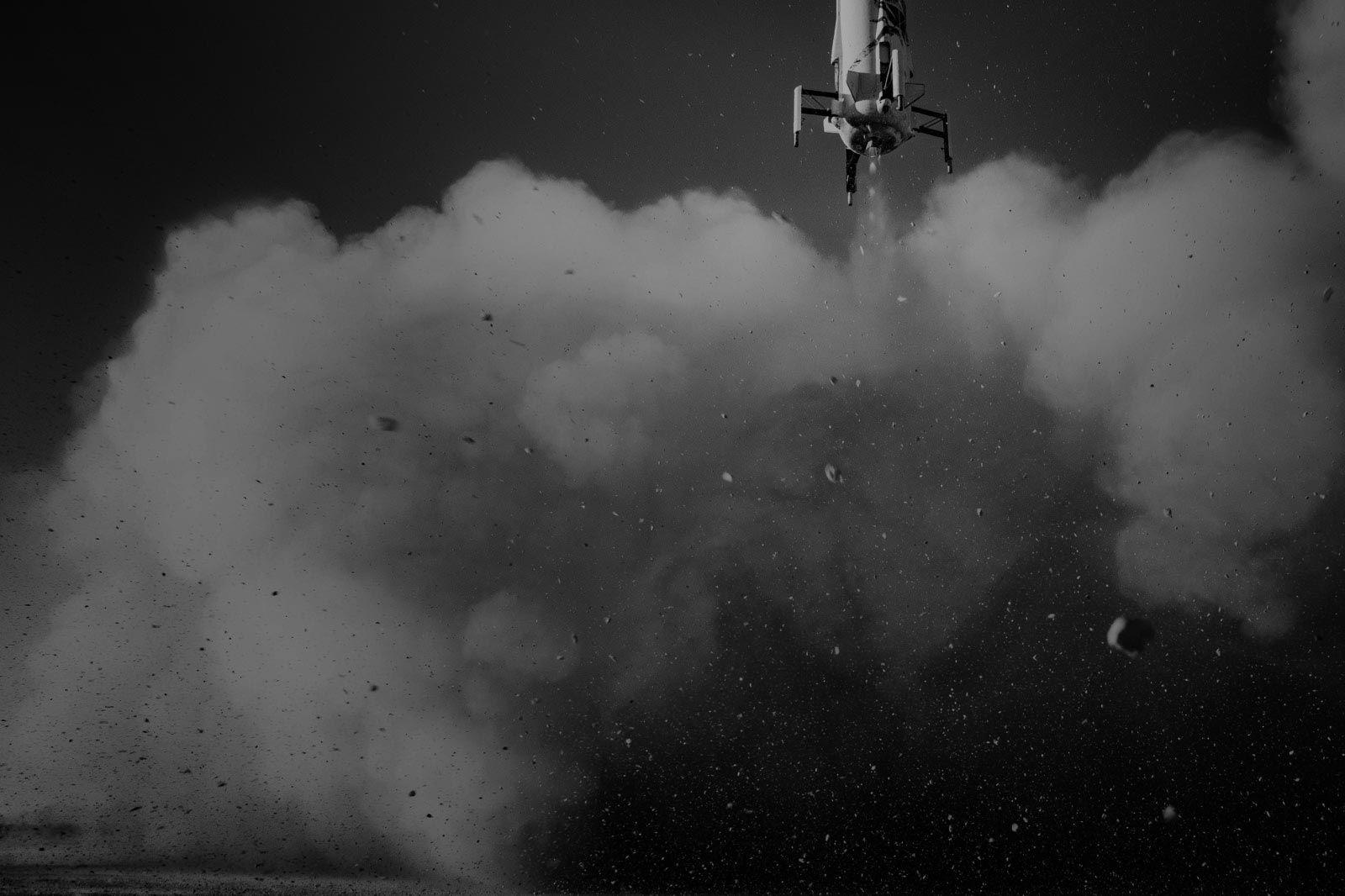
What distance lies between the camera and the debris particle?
45.1ft

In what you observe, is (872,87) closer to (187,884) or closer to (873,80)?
(873,80)

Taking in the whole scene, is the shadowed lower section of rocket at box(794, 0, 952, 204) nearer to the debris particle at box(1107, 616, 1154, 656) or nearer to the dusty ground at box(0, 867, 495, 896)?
the debris particle at box(1107, 616, 1154, 656)

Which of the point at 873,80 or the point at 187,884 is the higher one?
the point at 873,80

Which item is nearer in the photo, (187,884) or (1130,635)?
(187,884)

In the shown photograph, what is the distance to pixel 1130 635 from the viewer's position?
13.9 meters

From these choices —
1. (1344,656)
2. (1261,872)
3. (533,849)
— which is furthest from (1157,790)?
(533,849)

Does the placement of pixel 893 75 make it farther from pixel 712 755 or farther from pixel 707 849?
pixel 707 849


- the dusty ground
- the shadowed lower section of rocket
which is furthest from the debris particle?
the dusty ground

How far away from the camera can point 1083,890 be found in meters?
12.4

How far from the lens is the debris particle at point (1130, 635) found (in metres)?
13.7

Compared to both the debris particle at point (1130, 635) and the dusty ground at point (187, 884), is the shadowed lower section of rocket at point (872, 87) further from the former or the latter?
the dusty ground at point (187, 884)

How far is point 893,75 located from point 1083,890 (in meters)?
12.7

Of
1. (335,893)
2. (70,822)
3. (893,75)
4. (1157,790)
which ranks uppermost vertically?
(893,75)

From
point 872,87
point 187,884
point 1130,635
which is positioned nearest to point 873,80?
point 872,87
